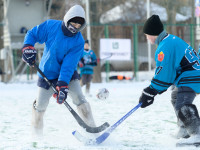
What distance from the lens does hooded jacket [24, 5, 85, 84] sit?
4328 mm

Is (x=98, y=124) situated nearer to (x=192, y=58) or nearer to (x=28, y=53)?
(x=28, y=53)

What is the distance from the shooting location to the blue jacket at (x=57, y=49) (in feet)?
14.2

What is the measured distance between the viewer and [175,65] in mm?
4012

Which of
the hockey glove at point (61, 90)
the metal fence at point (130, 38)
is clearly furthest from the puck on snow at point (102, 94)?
the metal fence at point (130, 38)

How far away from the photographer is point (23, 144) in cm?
440

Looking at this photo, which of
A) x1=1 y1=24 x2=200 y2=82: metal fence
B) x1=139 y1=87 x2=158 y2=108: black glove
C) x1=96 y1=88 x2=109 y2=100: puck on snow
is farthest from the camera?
x1=1 y1=24 x2=200 y2=82: metal fence

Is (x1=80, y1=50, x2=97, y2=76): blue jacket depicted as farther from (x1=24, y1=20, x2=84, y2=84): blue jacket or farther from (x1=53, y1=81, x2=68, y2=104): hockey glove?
(x1=53, y1=81, x2=68, y2=104): hockey glove

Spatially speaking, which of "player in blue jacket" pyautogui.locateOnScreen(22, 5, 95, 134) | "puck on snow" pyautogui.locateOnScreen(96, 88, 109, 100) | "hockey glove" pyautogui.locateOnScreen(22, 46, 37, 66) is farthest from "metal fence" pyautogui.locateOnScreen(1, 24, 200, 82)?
"hockey glove" pyautogui.locateOnScreen(22, 46, 37, 66)

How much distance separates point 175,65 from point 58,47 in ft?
3.83

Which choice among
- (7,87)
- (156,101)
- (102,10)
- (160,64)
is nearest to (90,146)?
(160,64)

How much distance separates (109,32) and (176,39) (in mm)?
10203

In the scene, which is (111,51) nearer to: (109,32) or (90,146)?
(109,32)

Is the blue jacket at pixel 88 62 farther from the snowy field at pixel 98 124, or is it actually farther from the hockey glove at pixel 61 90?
the hockey glove at pixel 61 90

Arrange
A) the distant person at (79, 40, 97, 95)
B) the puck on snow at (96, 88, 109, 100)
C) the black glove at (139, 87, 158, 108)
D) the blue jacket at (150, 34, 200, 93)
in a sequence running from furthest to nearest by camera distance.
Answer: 1. the distant person at (79, 40, 97, 95)
2. the puck on snow at (96, 88, 109, 100)
3. the black glove at (139, 87, 158, 108)
4. the blue jacket at (150, 34, 200, 93)
